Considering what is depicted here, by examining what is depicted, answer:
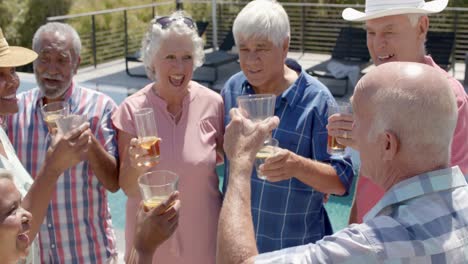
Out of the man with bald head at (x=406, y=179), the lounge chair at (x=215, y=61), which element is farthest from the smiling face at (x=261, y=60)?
the lounge chair at (x=215, y=61)

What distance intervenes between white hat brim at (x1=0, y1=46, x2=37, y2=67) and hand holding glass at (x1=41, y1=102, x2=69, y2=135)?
9.1 inches

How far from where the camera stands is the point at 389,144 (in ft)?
5.26

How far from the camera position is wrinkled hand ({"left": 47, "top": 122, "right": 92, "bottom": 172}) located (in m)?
2.49

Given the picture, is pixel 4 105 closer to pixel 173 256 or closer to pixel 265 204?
pixel 173 256

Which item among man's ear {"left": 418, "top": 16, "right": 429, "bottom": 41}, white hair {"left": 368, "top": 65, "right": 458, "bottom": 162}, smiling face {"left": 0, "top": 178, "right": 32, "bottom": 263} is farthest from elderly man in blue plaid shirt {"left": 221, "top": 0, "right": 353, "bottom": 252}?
A: smiling face {"left": 0, "top": 178, "right": 32, "bottom": 263}

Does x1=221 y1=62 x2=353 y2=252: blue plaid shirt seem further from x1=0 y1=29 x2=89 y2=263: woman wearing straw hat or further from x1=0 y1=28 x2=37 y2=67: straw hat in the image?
x1=0 y1=28 x2=37 y2=67: straw hat

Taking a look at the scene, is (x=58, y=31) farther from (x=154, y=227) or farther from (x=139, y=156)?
(x=154, y=227)

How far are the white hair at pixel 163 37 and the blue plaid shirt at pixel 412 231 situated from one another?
1.60 metres

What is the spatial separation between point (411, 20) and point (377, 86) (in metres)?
1.18

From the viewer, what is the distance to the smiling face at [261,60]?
2824 millimetres

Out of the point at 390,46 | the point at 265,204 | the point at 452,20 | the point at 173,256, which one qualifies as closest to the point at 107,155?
the point at 173,256

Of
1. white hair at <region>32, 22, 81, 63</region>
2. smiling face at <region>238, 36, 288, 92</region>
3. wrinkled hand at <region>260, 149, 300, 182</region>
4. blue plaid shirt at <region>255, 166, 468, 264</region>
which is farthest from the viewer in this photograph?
white hair at <region>32, 22, 81, 63</region>

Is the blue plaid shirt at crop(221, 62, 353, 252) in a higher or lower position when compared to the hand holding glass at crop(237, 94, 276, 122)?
lower

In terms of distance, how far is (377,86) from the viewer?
63.7 inches
